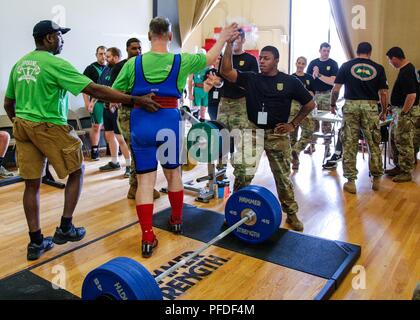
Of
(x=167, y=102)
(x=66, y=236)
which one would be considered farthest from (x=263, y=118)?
(x=66, y=236)

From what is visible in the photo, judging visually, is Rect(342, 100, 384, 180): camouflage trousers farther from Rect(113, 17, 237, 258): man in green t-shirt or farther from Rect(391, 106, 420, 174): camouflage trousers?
Rect(113, 17, 237, 258): man in green t-shirt

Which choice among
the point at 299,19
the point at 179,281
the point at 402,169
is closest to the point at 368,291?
the point at 179,281

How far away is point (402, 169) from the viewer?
5117 mm

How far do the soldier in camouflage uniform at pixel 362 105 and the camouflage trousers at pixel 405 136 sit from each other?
1.86 feet

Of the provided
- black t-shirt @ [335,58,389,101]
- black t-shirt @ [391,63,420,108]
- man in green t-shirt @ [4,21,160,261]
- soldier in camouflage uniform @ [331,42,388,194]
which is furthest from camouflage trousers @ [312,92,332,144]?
man in green t-shirt @ [4,21,160,261]

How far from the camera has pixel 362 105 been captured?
14.5 ft

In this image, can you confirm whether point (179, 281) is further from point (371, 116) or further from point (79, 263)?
point (371, 116)

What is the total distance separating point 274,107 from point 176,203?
112cm

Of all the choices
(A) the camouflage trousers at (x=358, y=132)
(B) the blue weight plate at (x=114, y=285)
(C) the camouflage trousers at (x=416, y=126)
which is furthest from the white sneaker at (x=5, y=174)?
(C) the camouflage trousers at (x=416, y=126)

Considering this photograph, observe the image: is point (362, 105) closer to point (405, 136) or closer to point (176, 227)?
point (405, 136)

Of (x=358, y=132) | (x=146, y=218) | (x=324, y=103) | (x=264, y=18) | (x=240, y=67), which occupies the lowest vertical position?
(x=146, y=218)

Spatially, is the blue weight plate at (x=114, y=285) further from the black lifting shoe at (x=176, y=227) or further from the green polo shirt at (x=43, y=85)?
the black lifting shoe at (x=176, y=227)

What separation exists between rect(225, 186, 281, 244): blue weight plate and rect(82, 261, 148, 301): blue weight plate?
4.34 ft

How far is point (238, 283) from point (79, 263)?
111cm
